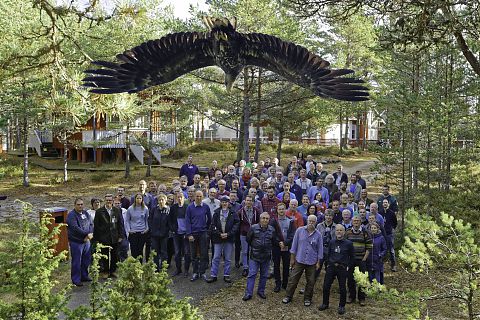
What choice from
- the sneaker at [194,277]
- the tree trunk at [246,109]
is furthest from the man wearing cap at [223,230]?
the tree trunk at [246,109]

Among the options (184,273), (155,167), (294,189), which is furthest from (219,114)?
(184,273)

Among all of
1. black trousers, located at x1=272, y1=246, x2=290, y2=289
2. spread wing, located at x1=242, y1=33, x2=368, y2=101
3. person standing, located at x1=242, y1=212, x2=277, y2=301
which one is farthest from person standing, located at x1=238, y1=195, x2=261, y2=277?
spread wing, located at x1=242, y1=33, x2=368, y2=101

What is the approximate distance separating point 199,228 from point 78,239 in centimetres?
215

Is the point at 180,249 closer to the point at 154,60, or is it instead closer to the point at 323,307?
the point at 323,307

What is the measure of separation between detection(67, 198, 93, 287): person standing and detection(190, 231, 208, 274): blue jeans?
73.9 inches

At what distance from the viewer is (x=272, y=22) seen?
18375mm

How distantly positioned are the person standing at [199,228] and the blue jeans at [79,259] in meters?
1.85

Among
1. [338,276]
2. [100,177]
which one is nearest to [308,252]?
[338,276]

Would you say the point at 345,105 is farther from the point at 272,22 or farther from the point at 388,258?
the point at 388,258

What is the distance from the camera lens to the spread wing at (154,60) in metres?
6.91

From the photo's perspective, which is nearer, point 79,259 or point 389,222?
point 79,259

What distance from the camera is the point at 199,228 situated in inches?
318

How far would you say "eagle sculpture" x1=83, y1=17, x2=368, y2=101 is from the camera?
646 cm

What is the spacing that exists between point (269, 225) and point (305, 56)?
2839 mm
